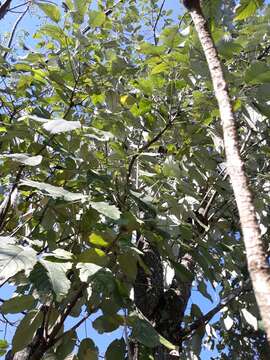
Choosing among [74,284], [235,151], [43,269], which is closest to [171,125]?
[74,284]

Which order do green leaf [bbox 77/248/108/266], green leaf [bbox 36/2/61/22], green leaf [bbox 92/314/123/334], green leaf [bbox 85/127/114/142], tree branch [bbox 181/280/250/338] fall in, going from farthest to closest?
tree branch [bbox 181/280/250/338], green leaf [bbox 36/2/61/22], green leaf [bbox 85/127/114/142], green leaf [bbox 92/314/123/334], green leaf [bbox 77/248/108/266]

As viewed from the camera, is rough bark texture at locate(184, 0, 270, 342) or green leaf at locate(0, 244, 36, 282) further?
green leaf at locate(0, 244, 36, 282)

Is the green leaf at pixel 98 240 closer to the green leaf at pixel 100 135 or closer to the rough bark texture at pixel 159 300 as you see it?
the green leaf at pixel 100 135

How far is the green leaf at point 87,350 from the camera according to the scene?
1423 millimetres

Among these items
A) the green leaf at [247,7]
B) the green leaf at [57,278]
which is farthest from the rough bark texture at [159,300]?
the green leaf at [247,7]

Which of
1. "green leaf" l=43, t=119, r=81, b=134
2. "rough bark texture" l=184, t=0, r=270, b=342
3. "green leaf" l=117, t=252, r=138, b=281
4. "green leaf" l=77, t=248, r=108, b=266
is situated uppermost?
"green leaf" l=43, t=119, r=81, b=134

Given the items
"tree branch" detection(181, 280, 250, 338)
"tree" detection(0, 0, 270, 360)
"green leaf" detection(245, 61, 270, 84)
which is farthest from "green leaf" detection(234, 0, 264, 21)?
"tree branch" detection(181, 280, 250, 338)

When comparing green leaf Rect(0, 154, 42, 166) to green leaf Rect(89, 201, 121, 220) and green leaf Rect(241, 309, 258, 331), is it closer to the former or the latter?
green leaf Rect(89, 201, 121, 220)

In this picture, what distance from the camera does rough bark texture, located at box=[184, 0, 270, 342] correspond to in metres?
0.55

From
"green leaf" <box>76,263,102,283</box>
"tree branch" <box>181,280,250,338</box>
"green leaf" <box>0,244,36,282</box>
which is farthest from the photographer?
"tree branch" <box>181,280,250,338</box>

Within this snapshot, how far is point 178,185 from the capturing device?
1.65 metres

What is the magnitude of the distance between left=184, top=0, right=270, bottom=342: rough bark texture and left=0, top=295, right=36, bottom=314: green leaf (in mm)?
844

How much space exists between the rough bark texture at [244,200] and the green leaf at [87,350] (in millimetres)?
924

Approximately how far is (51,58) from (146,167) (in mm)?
544
